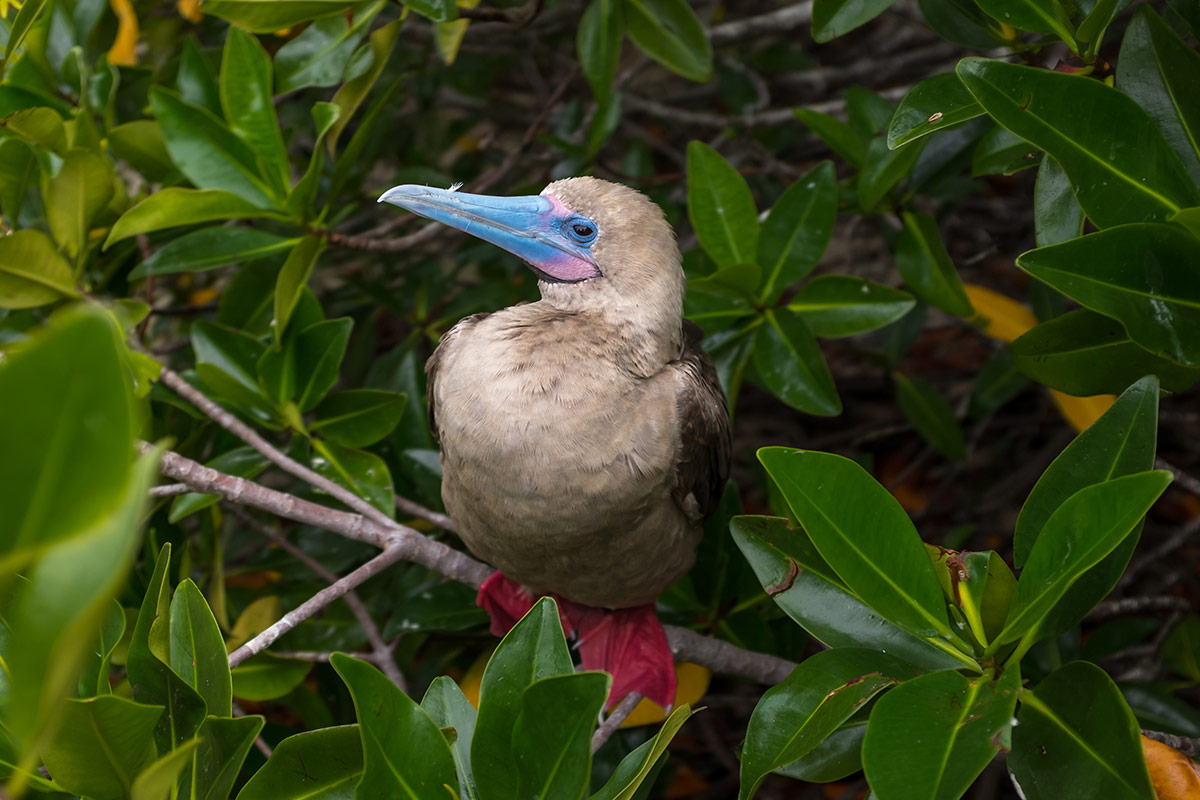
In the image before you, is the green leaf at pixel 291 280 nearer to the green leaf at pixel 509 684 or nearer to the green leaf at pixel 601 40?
the green leaf at pixel 601 40

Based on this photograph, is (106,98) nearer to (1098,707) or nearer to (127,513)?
(127,513)

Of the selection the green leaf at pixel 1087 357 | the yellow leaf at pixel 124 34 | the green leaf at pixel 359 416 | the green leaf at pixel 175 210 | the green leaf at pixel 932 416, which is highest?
the yellow leaf at pixel 124 34

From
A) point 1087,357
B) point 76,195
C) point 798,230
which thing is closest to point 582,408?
point 798,230

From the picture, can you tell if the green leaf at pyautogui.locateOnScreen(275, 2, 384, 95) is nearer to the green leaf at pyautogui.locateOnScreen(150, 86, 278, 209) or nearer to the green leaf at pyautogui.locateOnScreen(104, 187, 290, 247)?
the green leaf at pyautogui.locateOnScreen(150, 86, 278, 209)

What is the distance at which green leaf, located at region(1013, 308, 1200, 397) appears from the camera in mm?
1604

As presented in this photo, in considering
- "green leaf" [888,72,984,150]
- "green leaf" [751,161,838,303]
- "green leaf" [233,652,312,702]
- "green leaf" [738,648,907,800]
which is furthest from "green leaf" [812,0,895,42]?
"green leaf" [233,652,312,702]

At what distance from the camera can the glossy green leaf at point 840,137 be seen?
226 cm

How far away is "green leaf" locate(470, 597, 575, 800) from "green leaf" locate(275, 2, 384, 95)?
4.78 feet

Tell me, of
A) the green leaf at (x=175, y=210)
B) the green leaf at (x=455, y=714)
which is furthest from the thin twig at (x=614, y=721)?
the green leaf at (x=175, y=210)

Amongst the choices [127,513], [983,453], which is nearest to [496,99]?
[983,453]

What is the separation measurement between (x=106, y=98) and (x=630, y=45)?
271 centimetres

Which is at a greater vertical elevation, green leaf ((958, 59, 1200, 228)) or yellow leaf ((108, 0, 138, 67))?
green leaf ((958, 59, 1200, 228))

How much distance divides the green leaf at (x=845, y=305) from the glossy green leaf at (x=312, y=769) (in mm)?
1430

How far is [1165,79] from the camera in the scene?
4.96 feet
